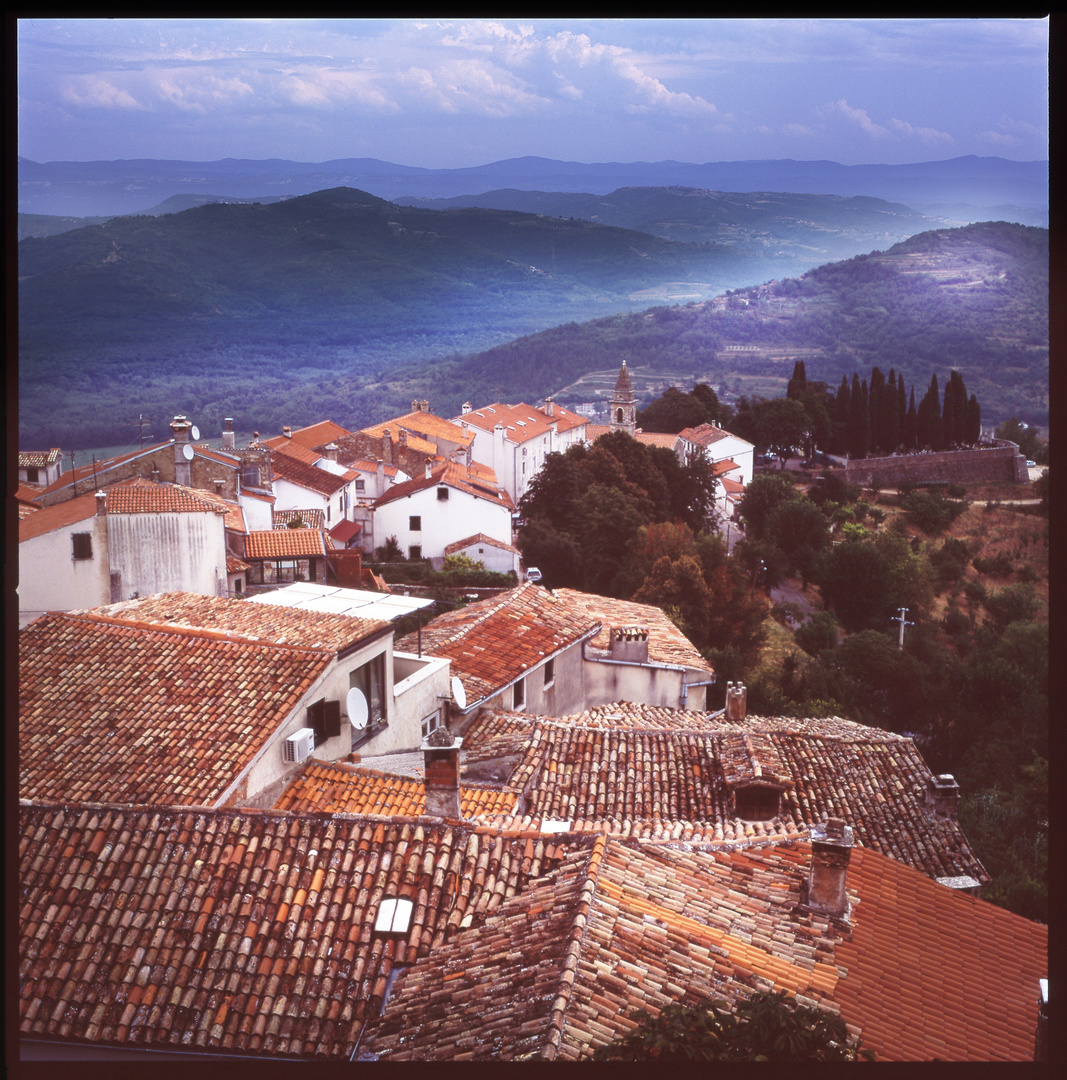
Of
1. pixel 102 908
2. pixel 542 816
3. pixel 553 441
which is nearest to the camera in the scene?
pixel 102 908

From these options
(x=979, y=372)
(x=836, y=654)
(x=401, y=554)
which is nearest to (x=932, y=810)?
(x=836, y=654)

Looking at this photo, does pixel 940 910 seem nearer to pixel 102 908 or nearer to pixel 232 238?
pixel 102 908

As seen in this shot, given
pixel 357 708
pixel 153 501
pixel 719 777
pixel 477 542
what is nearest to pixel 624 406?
pixel 477 542

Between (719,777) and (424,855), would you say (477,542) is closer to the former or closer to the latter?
(719,777)

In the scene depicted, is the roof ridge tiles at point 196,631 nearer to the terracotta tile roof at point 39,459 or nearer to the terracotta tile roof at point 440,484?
the terracotta tile roof at point 39,459

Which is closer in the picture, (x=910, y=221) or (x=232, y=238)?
(x=232, y=238)

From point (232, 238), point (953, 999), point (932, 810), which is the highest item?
point (232, 238)

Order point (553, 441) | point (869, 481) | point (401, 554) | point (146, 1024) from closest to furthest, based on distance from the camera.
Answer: point (146, 1024), point (401, 554), point (869, 481), point (553, 441)
